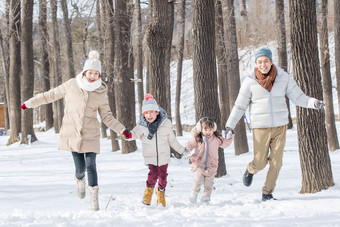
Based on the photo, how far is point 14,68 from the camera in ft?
52.1

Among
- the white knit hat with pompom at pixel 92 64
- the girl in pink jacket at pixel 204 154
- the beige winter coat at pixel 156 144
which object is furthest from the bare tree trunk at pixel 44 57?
the girl in pink jacket at pixel 204 154

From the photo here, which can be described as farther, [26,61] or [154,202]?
[26,61]

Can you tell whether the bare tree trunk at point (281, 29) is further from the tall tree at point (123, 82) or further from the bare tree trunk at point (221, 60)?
the tall tree at point (123, 82)

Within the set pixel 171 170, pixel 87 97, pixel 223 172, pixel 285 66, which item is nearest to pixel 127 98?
pixel 171 170

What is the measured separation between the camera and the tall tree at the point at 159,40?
29.0 feet

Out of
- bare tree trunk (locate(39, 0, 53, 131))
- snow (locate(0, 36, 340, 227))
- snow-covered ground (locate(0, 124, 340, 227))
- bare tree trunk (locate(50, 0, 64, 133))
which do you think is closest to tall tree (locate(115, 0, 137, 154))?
snow (locate(0, 36, 340, 227))

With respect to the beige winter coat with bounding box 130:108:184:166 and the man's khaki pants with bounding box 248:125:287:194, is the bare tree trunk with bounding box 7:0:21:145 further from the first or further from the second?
the man's khaki pants with bounding box 248:125:287:194

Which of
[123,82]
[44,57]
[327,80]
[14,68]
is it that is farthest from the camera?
[44,57]

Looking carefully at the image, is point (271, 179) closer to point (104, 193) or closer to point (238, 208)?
point (238, 208)

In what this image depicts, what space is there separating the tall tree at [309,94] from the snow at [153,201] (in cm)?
28

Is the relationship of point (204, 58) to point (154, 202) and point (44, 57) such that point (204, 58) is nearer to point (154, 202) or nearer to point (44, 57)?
point (154, 202)

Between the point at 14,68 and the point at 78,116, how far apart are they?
12372 millimetres

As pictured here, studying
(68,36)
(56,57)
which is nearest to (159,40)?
(68,36)

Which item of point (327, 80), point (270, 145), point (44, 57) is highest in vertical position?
point (44, 57)
